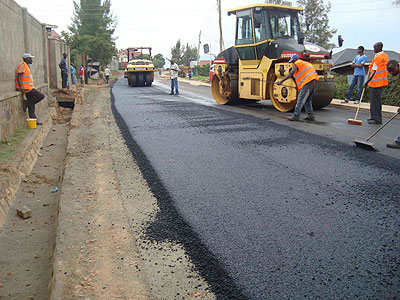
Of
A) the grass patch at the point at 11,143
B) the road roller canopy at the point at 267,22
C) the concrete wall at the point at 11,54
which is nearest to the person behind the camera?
the grass patch at the point at 11,143

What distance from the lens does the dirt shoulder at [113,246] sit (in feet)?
8.18

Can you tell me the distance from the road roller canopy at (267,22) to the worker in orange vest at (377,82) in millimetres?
2193

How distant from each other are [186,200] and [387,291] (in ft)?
6.72

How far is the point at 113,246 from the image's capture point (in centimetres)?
309

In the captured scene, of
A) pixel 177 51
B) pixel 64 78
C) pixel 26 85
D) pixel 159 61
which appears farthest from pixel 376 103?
pixel 159 61

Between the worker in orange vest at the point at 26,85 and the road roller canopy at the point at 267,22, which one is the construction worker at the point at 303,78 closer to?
the road roller canopy at the point at 267,22

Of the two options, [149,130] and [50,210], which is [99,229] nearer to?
[50,210]

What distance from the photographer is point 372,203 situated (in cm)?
375

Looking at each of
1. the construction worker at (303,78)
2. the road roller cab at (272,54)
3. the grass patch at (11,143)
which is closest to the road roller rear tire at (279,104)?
the road roller cab at (272,54)

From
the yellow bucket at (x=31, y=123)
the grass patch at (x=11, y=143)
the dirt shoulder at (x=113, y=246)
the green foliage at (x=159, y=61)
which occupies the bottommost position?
the dirt shoulder at (x=113, y=246)

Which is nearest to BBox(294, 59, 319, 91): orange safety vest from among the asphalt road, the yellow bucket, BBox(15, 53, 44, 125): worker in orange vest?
the asphalt road

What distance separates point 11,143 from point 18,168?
1.25 m

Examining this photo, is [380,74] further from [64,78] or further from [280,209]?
[64,78]

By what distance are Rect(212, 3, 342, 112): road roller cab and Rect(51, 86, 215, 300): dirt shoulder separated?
5.58 meters
